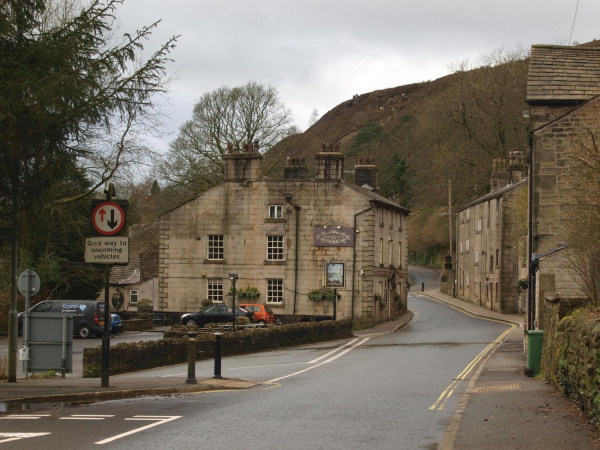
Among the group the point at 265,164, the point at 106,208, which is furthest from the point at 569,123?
the point at 265,164

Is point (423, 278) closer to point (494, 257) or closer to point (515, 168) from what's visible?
point (494, 257)

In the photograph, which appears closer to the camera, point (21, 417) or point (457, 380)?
point (21, 417)

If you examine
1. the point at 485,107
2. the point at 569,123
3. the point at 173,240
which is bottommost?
the point at 173,240

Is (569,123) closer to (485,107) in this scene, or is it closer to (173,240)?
(173,240)

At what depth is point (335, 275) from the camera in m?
47.1

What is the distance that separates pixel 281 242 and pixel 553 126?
23.5m

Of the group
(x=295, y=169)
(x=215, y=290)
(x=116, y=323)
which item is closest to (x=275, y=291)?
(x=215, y=290)

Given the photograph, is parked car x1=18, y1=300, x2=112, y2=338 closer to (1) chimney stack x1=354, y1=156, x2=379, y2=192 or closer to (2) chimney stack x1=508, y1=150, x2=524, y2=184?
(1) chimney stack x1=354, y1=156, x2=379, y2=192

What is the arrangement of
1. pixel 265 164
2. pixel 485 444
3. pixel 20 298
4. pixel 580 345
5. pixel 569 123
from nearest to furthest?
pixel 485 444
pixel 580 345
pixel 569 123
pixel 20 298
pixel 265 164

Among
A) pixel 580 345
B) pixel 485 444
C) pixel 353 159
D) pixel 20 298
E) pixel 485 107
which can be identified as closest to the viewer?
pixel 485 444

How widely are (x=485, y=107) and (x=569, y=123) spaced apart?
141 ft

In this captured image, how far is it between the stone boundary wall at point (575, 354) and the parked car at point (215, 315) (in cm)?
2539

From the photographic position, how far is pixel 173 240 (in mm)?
50906

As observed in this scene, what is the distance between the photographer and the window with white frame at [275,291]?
49.1 metres
